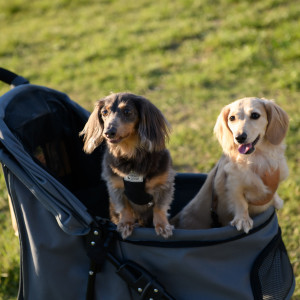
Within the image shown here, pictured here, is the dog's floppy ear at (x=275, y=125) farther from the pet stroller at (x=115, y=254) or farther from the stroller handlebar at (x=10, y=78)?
the stroller handlebar at (x=10, y=78)

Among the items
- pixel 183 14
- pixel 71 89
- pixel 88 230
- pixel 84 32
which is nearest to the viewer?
pixel 88 230

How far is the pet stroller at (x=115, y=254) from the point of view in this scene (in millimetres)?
2064

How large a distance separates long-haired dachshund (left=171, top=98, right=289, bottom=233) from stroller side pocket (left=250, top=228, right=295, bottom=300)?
0.70 feet

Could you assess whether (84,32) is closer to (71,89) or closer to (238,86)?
(71,89)

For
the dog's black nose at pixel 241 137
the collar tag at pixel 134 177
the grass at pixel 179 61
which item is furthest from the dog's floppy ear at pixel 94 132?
the grass at pixel 179 61

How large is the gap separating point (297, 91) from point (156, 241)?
3.73 meters

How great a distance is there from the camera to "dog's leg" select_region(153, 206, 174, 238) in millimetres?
2109

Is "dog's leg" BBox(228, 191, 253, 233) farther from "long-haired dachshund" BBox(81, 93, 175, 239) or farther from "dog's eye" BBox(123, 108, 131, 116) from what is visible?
"dog's eye" BBox(123, 108, 131, 116)

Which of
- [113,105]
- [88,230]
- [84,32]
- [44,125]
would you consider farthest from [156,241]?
[84,32]

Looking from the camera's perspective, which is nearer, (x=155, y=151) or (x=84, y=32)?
(x=155, y=151)

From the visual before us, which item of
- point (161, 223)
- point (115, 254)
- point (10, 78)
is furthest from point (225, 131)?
point (10, 78)

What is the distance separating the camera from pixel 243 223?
2.16 m

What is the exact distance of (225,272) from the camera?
83.1 inches

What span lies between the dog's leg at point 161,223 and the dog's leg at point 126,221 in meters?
0.14
